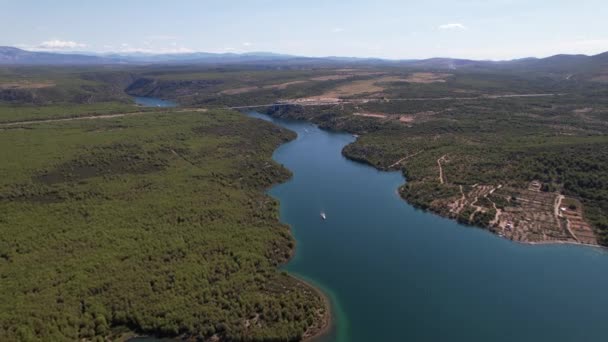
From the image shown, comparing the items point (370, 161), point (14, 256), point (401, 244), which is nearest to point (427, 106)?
point (370, 161)

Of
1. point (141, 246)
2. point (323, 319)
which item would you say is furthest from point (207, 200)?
point (323, 319)

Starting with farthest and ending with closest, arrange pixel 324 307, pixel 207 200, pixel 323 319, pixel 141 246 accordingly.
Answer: pixel 207 200
pixel 141 246
pixel 324 307
pixel 323 319

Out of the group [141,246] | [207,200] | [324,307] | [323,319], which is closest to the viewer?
[323,319]

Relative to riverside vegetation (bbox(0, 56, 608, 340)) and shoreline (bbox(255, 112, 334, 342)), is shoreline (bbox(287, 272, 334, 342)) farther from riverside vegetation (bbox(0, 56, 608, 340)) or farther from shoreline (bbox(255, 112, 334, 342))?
riverside vegetation (bbox(0, 56, 608, 340))

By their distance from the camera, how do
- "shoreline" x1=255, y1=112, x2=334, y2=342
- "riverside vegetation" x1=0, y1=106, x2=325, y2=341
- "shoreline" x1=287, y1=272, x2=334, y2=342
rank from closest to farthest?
"riverside vegetation" x1=0, y1=106, x2=325, y2=341 → "shoreline" x1=287, y1=272, x2=334, y2=342 → "shoreline" x1=255, y1=112, x2=334, y2=342

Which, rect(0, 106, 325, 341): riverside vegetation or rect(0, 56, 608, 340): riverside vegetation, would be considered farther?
rect(0, 56, 608, 340): riverside vegetation

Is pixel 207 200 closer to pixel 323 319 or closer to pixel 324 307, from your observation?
pixel 324 307

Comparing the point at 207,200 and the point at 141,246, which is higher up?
the point at 207,200

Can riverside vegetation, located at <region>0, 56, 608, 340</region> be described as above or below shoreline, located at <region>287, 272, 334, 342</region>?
Result: above

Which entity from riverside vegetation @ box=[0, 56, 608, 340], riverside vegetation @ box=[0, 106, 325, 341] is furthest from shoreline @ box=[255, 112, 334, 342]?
riverside vegetation @ box=[0, 106, 325, 341]

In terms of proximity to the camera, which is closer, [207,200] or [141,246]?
[141,246]

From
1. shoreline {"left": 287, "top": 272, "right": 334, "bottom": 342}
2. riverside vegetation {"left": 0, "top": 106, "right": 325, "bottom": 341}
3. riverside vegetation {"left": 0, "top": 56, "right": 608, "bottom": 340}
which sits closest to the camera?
riverside vegetation {"left": 0, "top": 106, "right": 325, "bottom": 341}
